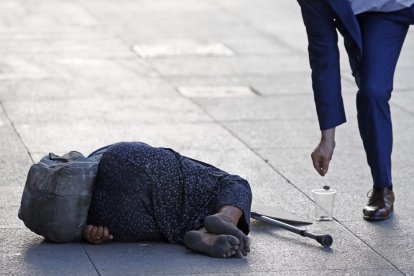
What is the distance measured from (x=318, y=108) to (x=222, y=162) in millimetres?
1729

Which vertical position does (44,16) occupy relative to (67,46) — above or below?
below

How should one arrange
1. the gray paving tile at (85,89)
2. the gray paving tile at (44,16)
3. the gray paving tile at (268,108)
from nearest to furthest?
the gray paving tile at (268,108) → the gray paving tile at (85,89) → the gray paving tile at (44,16)

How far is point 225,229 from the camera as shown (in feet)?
17.7

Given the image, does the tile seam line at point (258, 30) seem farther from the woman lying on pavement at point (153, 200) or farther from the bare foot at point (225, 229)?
the bare foot at point (225, 229)

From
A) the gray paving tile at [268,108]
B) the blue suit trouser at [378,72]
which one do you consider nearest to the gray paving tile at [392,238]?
the blue suit trouser at [378,72]

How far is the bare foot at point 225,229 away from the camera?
5.39 m

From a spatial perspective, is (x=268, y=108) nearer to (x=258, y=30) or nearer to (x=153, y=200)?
(x=153, y=200)

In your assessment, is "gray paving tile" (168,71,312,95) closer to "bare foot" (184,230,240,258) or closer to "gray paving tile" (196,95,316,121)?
"gray paving tile" (196,95,316,121)

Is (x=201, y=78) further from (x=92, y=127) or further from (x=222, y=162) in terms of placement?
(x=222, y=162)

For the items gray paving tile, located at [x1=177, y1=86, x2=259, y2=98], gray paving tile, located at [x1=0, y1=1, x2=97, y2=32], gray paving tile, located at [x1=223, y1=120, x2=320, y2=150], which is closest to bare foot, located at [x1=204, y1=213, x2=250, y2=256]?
gray paving tile, located at [x1=223, y1=120, x2=320, y2=150]

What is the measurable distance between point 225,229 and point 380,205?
4.27 ft

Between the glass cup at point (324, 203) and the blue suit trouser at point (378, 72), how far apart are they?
366mm

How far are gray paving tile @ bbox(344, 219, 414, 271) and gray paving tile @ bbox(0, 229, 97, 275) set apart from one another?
153 cm

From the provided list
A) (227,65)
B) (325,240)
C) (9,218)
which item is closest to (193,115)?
(227,65)
